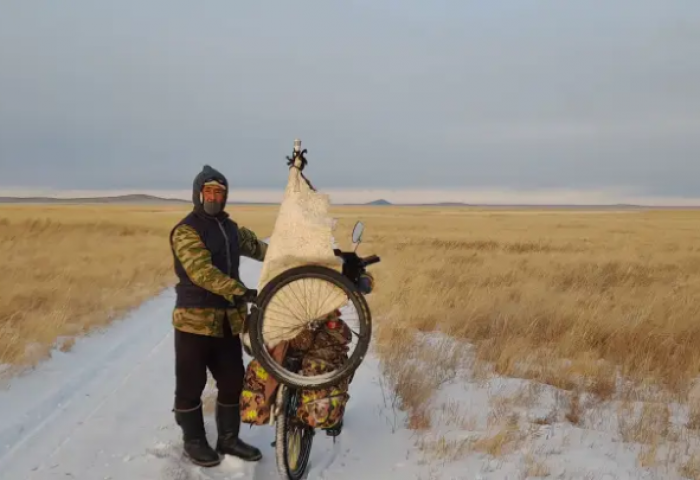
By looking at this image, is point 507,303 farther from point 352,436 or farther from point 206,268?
point 206,268

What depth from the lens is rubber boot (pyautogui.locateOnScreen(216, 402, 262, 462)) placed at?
4.46 metres

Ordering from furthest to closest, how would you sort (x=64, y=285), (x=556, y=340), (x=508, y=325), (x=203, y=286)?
(x=64, y=285), (x=508, y=325), (x=556, y=340), (x=203, y=286)

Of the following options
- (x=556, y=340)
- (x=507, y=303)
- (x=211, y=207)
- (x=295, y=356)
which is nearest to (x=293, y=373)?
(x=295, y=356)

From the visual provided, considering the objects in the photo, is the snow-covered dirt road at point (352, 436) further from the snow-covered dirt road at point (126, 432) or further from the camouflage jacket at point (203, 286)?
the camouflage jacket at point (203, 286)

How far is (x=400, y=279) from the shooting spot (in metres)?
13.9

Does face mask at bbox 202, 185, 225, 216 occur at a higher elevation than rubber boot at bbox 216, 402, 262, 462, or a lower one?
higher

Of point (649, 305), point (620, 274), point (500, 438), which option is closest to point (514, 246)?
point (620, 274)

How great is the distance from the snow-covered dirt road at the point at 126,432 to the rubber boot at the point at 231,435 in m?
0.09

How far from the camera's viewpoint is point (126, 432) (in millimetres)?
4961

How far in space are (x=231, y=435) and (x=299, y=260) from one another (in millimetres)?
1649

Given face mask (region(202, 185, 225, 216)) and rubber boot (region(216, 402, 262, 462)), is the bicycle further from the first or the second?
face mask (region(202, 185, 225, 216))

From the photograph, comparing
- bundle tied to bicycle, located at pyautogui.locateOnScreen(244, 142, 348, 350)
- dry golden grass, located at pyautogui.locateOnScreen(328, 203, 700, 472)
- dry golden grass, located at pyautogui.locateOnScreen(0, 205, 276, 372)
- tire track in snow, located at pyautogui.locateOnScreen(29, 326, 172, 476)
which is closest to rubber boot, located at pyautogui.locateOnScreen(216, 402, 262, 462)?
bundle tied to bicycle, located at pyautogui.locateOnScreen(244, 142, 348, 350)

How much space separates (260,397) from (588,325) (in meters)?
6.37

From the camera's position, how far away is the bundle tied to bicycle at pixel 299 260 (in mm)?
3760
